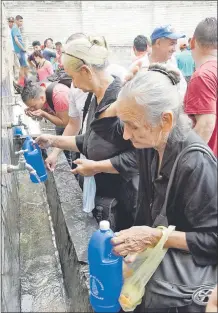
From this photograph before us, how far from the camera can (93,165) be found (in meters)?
2.80

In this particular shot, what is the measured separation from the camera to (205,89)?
3.07 metres

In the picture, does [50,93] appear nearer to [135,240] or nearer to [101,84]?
[101,84]

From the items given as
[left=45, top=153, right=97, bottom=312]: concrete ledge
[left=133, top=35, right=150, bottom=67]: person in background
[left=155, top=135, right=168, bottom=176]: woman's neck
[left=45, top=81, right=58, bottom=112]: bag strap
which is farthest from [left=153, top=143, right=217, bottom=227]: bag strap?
[left=133, top=35, right=150, bottom=67]: person in background

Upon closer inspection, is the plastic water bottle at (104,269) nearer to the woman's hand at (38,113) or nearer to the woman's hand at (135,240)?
the woman's hand at (135,240)

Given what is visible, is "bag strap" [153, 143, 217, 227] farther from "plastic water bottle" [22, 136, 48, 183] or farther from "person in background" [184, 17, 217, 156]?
"plastic water bottle" [22, 136, 48, 183]

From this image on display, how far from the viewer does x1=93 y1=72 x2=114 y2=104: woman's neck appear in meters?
2.85

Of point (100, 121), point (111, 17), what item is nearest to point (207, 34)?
point (100, 121)

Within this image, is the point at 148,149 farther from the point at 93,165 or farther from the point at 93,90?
the point at 93,90

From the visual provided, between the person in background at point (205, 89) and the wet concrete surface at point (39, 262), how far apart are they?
1677mm

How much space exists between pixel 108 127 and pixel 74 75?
49 centimetres

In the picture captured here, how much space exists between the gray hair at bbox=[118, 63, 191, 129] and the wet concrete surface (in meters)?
1.66

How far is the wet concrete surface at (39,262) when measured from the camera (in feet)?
9.23

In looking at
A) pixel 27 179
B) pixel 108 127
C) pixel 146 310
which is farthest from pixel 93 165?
pixel 27 179

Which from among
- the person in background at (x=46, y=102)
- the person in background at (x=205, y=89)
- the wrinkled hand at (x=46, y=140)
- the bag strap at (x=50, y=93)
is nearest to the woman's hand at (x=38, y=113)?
the person in background at (x=46, y=102)
